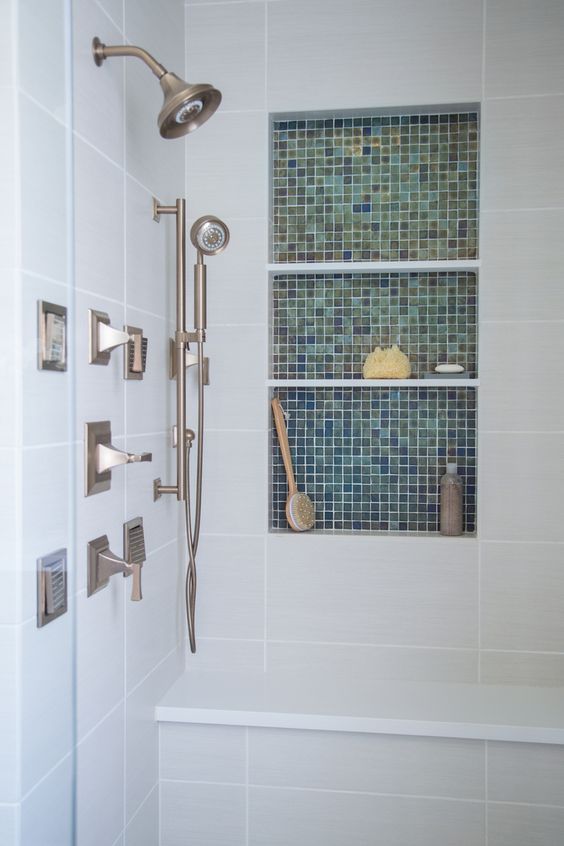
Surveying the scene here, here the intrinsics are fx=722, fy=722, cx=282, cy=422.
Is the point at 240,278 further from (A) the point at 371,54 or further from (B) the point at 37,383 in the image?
(B) the point at 37,383

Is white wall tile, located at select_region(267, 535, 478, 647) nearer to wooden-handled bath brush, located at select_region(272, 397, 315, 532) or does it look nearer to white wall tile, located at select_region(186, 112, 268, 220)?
wooden-handled bath brush, located at select_region(272, 397, 315, 532)

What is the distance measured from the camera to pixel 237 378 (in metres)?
1.86

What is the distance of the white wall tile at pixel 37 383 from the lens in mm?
644

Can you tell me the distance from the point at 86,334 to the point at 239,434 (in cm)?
75

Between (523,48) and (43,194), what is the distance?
1.33 meters

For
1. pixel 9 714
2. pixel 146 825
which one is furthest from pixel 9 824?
pixel 146 825

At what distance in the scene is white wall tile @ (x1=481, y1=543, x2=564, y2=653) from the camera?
1650mm

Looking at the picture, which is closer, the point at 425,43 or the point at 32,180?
the point at 32,180

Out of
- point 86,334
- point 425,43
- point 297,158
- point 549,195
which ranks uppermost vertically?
point 425,43

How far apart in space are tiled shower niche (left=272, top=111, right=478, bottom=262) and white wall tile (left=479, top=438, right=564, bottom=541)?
0.53 metres

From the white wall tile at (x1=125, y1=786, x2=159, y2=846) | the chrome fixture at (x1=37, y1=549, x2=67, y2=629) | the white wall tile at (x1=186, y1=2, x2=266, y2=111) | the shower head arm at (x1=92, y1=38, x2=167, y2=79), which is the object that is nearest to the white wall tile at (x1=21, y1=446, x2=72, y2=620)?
the chrome fixture at (x1=37, y1=549, x2=67, y2=629)

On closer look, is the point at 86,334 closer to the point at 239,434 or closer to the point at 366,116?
the point at 239,434

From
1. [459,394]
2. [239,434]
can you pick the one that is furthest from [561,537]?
[239,434]

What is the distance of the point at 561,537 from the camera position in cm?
161
